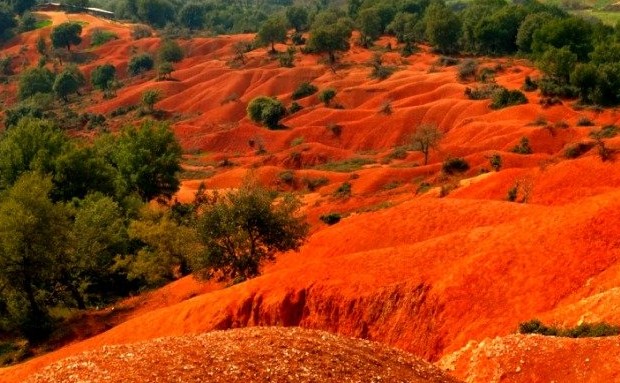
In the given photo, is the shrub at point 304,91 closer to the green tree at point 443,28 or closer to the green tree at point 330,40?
the green tree at point 330,40

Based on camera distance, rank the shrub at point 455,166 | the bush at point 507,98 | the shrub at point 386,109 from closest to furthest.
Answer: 1. the shrub at point 455,166
2. the bush at point 507,98
3. the shrub at point 386,109

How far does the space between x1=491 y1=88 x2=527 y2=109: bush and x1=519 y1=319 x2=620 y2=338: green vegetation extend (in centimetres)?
6145

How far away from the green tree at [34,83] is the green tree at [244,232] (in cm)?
10448

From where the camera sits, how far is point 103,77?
128 meters

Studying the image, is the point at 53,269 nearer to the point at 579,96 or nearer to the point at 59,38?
the point at 579,96

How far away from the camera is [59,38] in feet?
471

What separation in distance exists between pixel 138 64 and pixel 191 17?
1785 inches

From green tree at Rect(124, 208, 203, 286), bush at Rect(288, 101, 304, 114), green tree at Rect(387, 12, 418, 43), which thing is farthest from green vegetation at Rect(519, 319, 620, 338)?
green tree at Rect(387, 12, 418, 43)

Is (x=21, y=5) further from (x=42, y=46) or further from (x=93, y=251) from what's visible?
(x=93, y=251)

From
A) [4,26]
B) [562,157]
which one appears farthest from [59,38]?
[562,157]

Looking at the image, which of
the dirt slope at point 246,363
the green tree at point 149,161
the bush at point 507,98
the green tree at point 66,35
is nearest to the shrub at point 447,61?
the bush at point 507,98

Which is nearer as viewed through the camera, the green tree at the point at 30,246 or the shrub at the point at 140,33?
the green tree at the point at 30,246

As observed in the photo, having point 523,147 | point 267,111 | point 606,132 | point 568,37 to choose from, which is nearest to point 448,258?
point 523,147

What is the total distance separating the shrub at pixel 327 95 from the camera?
96625 millimetres
